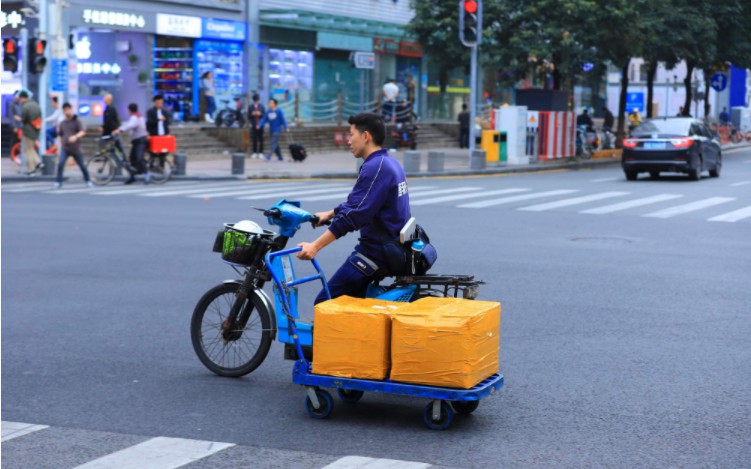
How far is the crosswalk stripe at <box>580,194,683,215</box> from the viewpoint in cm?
2030

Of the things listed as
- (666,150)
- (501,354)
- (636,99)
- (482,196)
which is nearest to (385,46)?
(636,99)

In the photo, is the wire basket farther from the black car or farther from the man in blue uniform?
the black car

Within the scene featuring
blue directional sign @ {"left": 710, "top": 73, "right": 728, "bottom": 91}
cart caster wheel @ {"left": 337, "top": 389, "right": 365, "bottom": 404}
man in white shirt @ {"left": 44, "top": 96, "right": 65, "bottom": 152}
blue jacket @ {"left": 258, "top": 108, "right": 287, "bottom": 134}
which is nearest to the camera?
cart caster wheel @ {"left": 337, "top": 389, "right": 365, "bottom": 404}

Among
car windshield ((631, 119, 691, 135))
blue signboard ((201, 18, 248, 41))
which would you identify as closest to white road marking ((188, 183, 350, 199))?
car windshield ((631, 119, 691, 135))

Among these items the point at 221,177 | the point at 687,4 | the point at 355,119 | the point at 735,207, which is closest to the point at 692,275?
the point at 355,119

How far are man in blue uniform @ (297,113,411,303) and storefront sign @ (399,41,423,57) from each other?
44595 millimetres

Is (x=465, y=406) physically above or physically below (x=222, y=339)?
below

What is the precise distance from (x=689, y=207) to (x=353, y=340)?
610 inches

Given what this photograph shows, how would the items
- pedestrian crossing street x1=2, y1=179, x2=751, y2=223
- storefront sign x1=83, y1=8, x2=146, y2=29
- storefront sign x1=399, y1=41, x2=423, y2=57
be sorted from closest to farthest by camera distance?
pedestrian crossing street x1=2, y1=179, x2=751, y2=223
storefront sign x1=83, y1=8, x2=146, y2=29
storefront sign x1=399, y1=41, x2=423, y2=57

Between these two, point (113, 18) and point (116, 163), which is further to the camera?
point (113, 18)

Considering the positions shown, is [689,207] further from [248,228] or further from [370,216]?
[370,216]

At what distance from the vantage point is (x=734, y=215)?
19.8 m

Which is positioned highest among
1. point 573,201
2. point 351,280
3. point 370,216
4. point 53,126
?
point 53,126

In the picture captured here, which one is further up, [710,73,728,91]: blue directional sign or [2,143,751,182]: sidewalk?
[710,73,728,91]: blue directional sign
